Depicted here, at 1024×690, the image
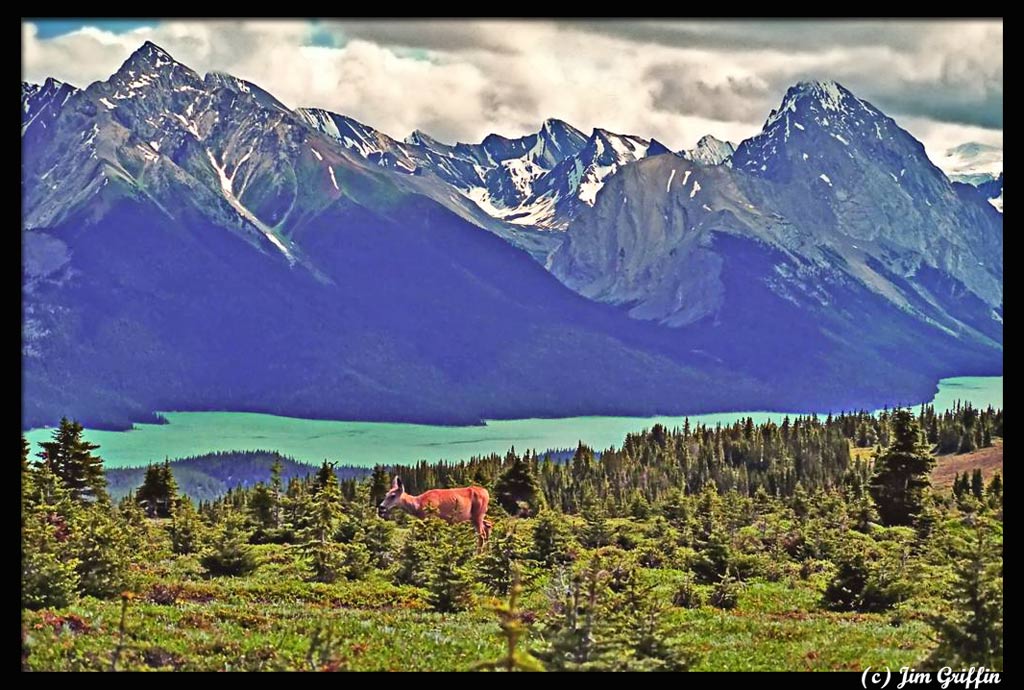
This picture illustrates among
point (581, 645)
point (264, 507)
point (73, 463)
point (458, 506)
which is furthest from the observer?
point (73, 463)

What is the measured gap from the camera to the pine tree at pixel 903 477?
46.3 meters

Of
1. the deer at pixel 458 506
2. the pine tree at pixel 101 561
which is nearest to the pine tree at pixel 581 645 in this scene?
the pine tree at pixel 101 561

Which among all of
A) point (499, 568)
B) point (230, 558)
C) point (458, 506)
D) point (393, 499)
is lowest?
point (230, 558)

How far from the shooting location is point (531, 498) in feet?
185

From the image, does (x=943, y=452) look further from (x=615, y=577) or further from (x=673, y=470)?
(x=615, y=577)

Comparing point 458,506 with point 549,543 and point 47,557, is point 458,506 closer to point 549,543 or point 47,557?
point 549,543

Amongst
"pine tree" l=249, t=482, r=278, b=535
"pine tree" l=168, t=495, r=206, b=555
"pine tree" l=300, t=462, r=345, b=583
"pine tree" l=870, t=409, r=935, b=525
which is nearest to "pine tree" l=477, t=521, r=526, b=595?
"pine tree" l=300, t=462, r=345, b=583

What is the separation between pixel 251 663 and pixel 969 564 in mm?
11916

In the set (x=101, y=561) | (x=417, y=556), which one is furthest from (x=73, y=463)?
(x=101, y=561)

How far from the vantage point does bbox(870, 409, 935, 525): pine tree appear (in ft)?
152

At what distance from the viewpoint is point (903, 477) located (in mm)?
46594

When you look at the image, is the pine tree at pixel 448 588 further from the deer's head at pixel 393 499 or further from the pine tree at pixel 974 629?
the deer's head at pixel 393 499
